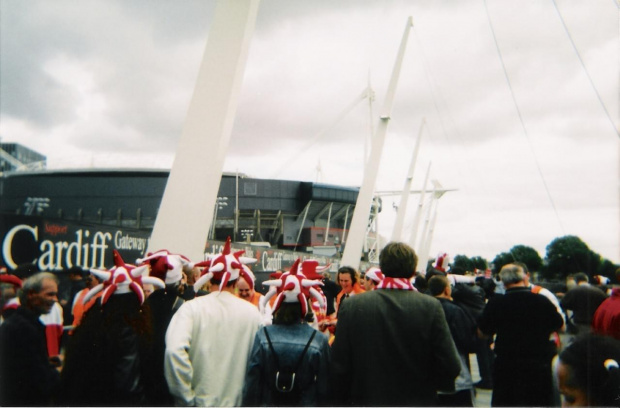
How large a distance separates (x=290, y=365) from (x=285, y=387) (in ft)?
0.44

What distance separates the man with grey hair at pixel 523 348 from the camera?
186 inches

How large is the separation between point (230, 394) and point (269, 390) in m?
0.35

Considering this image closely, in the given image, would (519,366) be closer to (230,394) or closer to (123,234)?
(230,394)

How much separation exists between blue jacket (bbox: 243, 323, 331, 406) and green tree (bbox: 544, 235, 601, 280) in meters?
45.3

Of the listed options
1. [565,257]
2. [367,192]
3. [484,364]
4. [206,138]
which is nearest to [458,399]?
[484,364]

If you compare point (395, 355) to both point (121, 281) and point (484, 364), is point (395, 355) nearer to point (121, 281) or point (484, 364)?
point (121, 281)

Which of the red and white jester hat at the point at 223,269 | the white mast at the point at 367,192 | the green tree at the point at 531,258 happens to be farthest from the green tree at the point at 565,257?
the red and white jester hat at the point at 223,269

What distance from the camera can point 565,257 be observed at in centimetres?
4972

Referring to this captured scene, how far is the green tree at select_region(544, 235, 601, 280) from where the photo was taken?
151 ft

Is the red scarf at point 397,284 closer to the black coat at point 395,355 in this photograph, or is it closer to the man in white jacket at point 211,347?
the black coat at point 395,355

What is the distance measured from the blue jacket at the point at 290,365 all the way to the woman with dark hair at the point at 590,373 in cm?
157

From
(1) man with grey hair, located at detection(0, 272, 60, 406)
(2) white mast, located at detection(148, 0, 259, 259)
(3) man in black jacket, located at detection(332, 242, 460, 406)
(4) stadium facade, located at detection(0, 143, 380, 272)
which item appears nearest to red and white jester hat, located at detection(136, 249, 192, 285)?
(1) man with grey hair, located at detection(0, 272, 60, 406)

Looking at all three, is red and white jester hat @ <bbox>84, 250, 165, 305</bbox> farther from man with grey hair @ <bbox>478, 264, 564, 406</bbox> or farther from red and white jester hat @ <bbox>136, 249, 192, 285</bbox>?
man with grey hair @ <bbox>478, 264, 564, 406</bbox>

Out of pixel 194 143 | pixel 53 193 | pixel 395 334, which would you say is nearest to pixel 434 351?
pixel 395 334
